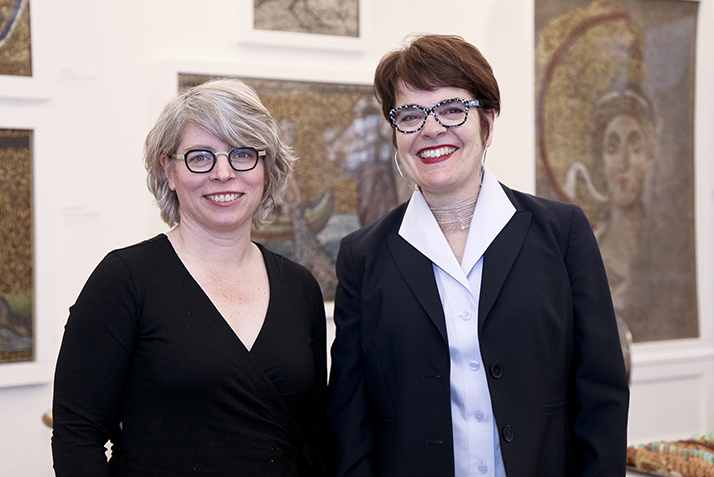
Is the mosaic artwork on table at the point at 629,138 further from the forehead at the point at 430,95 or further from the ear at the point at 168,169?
the ear at the point at 168,169

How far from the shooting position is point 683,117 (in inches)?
132

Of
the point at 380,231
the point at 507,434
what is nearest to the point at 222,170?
the point at 380,231

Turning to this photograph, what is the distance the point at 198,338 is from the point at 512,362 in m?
0.73

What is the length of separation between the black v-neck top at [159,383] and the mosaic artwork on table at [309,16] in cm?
133

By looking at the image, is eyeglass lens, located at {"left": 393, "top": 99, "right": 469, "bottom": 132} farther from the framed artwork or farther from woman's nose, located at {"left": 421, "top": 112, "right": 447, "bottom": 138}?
the framed artwork

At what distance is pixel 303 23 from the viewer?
108 inches

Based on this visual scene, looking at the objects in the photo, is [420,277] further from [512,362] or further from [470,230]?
[512,362]

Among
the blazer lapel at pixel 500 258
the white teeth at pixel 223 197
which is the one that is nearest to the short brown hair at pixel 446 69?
the blazer lapel at pixel 500 258

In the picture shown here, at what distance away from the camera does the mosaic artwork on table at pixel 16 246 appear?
7.77ft

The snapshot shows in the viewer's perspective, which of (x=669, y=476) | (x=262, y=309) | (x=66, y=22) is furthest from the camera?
(x=66, y=22)

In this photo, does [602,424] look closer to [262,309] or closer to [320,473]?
[320,473]

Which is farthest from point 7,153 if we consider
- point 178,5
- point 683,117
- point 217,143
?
point 683,117

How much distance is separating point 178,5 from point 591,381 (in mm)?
1998

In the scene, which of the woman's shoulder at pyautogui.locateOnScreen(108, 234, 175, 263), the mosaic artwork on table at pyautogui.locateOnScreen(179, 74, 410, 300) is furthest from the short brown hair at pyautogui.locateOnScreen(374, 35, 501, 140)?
the mosaic artwork on table at pyautogui.locateOnScreen(179, 74, 410, 300)
